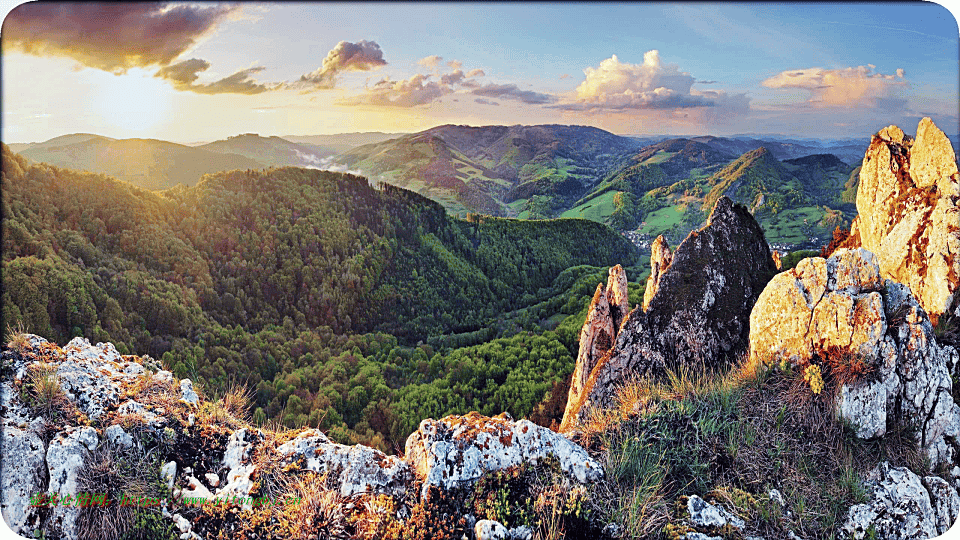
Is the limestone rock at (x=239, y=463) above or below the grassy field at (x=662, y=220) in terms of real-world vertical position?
above

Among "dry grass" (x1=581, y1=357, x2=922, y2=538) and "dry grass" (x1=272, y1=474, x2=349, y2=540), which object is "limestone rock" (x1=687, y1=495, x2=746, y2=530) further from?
"dry grass" (x1=272, y1=474, x2=349, y2=540)

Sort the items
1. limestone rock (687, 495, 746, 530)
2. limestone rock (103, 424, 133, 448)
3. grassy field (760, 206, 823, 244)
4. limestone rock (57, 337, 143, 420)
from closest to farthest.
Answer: limestone rock (687, 495, 746, 530), limestone rock (103, 424, 133, 448), limestone rock (57, 337, 143, 420), grassy field (760, 206, 823, 244)

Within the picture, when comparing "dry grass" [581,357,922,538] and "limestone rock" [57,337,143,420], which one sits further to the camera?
"limestone rock" [57,337,143,420]

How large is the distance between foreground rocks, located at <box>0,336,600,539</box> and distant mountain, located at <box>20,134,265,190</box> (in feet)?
103

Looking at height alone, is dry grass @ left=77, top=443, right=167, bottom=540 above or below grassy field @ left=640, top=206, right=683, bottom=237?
above

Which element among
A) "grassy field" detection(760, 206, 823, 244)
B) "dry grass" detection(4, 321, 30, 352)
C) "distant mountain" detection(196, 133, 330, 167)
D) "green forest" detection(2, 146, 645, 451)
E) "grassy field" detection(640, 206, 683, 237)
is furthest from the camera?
"grassy field" detection(640, 206, 683, 237)

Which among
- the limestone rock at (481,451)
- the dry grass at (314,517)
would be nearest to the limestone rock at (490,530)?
the limestone rock at (481,451)

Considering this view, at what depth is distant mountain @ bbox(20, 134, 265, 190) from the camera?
30334 millimetres

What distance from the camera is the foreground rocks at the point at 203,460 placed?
3.42m

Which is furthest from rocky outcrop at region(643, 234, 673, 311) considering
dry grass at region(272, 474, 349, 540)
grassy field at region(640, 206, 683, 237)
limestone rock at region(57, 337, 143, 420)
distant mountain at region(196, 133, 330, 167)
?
grassy field at region(640, 206, 683, 237)

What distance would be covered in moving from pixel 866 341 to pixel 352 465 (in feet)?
19.7

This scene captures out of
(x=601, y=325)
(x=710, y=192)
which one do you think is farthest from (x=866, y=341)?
(x=710, y=192)

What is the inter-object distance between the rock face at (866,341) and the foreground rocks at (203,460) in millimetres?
3382

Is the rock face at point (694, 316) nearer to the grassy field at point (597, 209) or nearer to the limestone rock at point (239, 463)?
the limestone rock at point (239, 463)
